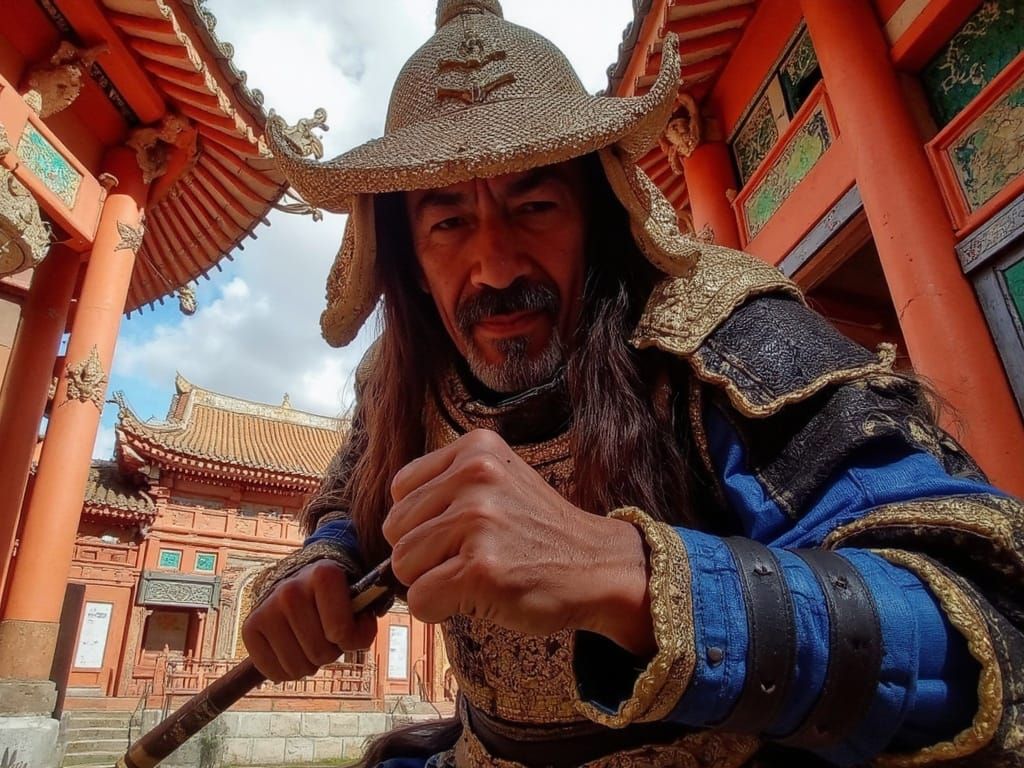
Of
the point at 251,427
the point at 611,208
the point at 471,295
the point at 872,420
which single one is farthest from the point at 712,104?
the point at 251,427

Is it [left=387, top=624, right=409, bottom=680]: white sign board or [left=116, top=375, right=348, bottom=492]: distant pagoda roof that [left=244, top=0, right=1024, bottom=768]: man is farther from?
[left=387, top=624, right=409, bottom=680]: white sign board

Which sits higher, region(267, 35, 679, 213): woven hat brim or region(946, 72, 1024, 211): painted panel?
region(946, 72, 1024, 211): painted panel

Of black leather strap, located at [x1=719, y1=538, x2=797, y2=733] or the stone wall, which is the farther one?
the stone wall

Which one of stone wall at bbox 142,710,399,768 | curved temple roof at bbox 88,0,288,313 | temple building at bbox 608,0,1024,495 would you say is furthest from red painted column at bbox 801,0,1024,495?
stone wall at bbox 142,710,399,768

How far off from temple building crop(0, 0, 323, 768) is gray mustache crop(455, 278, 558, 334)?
492 cm

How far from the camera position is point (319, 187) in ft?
4.18

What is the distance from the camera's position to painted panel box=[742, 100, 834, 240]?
437 cm

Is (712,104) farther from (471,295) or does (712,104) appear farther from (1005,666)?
(1005,666)

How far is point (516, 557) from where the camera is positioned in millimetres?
642

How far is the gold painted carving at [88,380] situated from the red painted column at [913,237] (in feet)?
22.6

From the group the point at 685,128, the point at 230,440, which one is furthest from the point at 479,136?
the point at 230,440

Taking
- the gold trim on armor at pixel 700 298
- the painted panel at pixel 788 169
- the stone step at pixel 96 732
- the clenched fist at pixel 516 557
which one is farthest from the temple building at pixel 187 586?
the clenched fist at pixel 516 557

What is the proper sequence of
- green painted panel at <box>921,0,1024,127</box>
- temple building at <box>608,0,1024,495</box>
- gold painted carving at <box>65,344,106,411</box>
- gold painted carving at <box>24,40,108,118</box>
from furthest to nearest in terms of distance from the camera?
gold painted carving at <box>65,344,106,411</box> < gold painted carving at <box>24,40,108,118</box> < green painted panel at <box>921,0,1024,127</box> < temple building at <box>608,0,1024,495</box>

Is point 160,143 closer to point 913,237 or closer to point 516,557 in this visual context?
point 913,237
